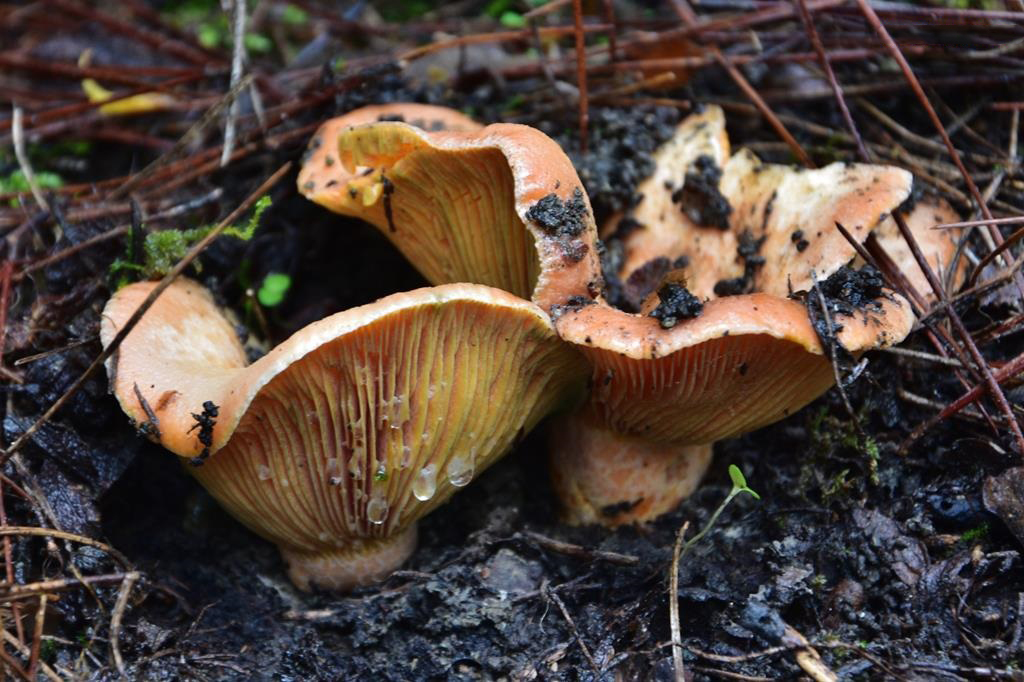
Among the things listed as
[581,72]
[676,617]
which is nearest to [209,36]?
[581,72]

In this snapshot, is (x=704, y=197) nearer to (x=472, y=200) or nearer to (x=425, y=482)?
(x=472, y=200)

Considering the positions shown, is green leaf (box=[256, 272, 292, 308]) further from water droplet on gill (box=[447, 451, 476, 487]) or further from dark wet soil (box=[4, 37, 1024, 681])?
water droplet on gill (box=[447, 451, 476, 487])

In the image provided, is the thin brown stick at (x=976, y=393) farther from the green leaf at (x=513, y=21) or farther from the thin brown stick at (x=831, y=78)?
the green leaf at (x=513, y=21)

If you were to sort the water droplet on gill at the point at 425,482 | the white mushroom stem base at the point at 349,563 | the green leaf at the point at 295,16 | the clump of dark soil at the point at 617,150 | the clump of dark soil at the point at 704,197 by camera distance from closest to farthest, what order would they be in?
the water droplet on gill at the point at 425,482 → the white mushroom stem base at the point at 349,563 → the clump of dark soil at the point at 704,197 → the clump of dark soil at the point at 617,150 → the green leaf at the point at 295,16

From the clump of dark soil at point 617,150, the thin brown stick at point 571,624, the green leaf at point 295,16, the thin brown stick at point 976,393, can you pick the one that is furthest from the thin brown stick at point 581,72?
the green leaf at point 295,16

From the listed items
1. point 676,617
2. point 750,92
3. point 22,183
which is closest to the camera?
Result: point 676,617

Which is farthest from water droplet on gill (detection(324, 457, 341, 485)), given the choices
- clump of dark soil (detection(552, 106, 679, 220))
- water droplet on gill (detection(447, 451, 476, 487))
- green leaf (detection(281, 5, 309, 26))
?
green leaf (detection(281, 5, 309, 26))
